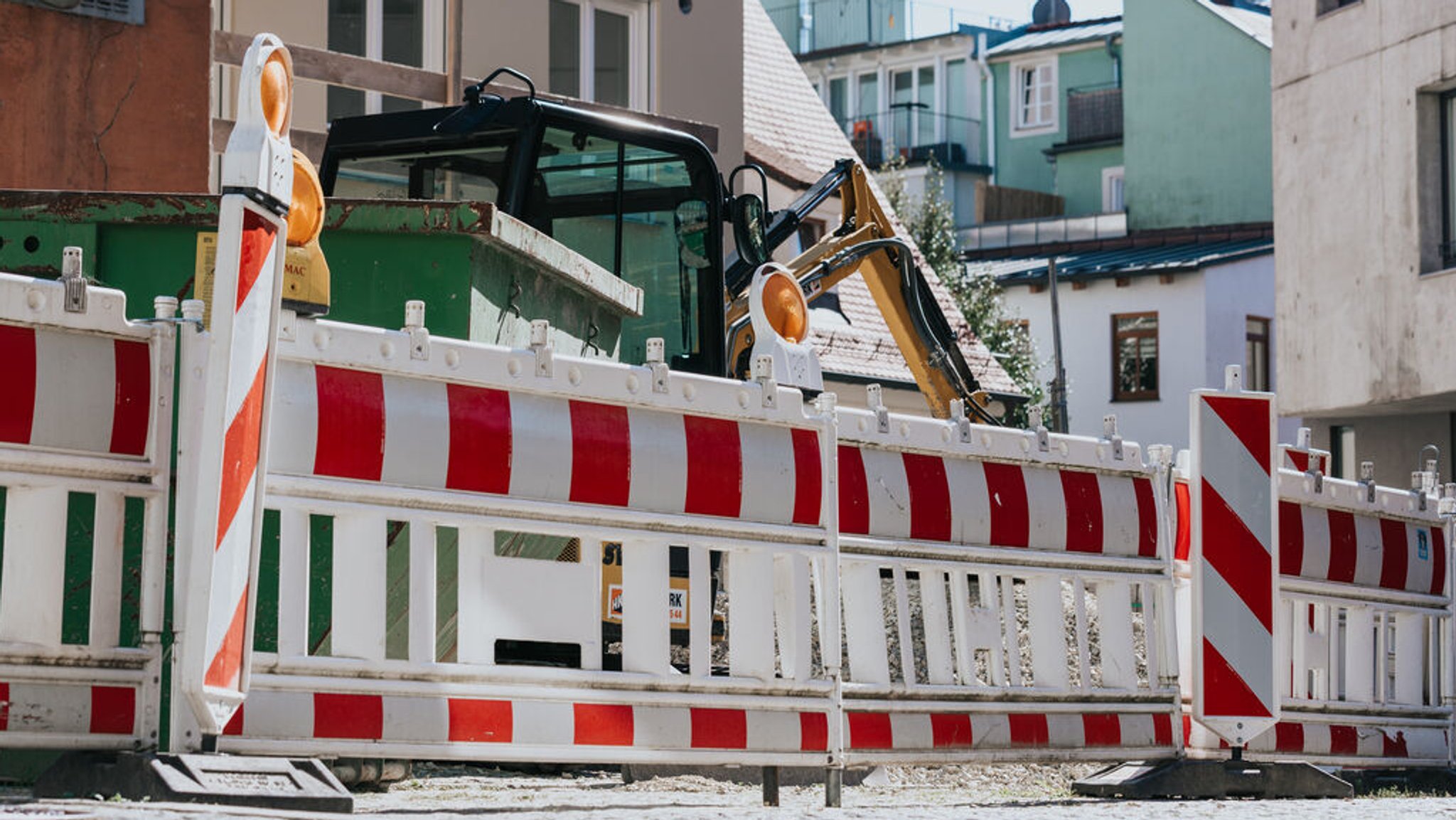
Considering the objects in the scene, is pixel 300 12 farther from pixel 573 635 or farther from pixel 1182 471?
pixel 573 635

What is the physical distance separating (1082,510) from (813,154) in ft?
89.4

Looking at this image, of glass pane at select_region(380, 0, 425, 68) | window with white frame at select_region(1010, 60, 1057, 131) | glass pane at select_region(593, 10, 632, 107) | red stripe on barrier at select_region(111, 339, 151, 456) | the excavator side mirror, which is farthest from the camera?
window with white frame at select_region(1010, 60, 1057, 131)

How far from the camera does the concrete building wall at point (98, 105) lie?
1711 centimetres

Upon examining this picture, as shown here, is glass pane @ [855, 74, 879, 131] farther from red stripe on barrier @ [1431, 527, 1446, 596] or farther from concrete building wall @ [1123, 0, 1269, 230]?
red stripe on barrier @ [1431, 527, 1446, 596]

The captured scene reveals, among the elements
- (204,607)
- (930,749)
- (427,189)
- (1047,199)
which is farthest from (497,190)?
(1047,199)

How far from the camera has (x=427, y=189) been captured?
41.7 feet

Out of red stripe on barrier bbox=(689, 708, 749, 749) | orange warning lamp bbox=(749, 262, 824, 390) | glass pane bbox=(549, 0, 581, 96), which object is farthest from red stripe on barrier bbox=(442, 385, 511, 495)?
glass pane bbox=(549, 0, 581, 96)

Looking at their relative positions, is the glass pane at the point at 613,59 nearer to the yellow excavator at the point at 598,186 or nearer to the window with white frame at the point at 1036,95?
the yellow excavator at the point at 598,186

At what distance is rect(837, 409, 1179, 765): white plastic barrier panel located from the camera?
25.1 ft

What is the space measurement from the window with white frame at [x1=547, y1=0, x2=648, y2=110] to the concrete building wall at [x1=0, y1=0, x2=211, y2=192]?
669cm

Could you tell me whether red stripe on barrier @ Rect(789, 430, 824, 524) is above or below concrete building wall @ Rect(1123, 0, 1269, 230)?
below

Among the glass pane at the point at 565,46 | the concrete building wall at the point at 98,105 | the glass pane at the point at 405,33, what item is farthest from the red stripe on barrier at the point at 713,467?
the glass pane at the point at 565,46

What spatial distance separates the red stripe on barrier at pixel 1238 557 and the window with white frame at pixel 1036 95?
6014cm

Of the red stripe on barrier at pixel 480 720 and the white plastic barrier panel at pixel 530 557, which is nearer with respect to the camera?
the white plastic barrier panel at pixel 530 557
